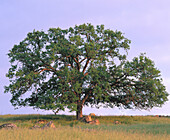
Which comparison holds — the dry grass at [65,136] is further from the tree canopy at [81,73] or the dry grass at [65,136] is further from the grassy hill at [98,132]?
the tree canopy at [81,73]

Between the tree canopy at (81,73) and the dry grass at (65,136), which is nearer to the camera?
the dry grass at (65,136)

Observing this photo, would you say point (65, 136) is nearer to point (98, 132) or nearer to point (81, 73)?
point (98, 132)

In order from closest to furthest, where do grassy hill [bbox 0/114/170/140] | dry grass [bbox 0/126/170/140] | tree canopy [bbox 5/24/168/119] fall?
1. dry grass [bbox 0/126/170/140]
2. grassy hill [bbox 0/114/170/140]
3. tree canopy [bbox 5/24/168/119]

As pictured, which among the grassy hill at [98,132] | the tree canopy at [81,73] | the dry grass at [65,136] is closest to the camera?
the dry grass at [65,136]

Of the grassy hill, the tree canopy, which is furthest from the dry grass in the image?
the tree canopy

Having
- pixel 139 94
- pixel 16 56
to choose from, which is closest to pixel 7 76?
pixel 16 56

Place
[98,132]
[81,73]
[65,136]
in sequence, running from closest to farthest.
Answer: [65,136], [98,132], [81,73]

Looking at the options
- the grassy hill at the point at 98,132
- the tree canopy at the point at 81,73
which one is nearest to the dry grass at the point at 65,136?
the grassy hill at the point at 98,132

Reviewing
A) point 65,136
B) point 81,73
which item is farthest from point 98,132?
point 81,73

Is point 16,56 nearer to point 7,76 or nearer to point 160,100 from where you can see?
point 7,76

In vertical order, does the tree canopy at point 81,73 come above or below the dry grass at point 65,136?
above

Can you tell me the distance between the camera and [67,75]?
29.4 m

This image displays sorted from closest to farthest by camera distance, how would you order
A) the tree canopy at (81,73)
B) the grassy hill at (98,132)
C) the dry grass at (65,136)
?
the dry grass at (65,136), the grassy hill at (98,132), the tree canopy at (81,73)

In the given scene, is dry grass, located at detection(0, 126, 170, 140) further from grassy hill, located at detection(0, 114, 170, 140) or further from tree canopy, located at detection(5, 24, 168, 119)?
tree canopy, located at detection(5, 24, 168, 119)
